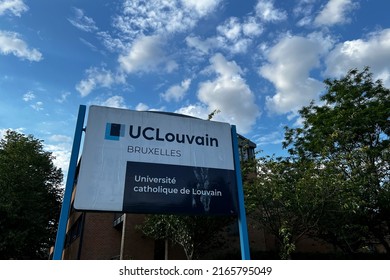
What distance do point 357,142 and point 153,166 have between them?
18169 mm

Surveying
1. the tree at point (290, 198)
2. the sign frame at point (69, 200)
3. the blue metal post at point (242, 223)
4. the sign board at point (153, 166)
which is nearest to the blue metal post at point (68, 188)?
the sign frame at point (69, 200)

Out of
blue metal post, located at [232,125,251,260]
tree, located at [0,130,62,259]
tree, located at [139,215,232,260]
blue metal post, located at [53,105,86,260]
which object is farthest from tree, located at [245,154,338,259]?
tree, located at [0,130,62,259]

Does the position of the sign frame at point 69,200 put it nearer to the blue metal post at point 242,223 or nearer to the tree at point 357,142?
the blue metal post at point 242,223

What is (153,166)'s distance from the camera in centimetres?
562

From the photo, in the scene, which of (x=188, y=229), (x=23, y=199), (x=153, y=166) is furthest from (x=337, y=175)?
(x=23, y=199)

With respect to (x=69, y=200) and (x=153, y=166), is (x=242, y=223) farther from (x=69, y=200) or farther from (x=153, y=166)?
(x=69, y=200)

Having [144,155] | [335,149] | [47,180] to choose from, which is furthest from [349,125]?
[47,180]

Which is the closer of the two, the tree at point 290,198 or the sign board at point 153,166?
the sign board at point 153,166

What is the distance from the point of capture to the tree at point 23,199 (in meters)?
23.2

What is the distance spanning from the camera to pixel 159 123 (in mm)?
6016

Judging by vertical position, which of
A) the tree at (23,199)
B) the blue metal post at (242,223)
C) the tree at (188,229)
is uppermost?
the tree at (23,199)

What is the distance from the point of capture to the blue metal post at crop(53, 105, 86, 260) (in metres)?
4.84

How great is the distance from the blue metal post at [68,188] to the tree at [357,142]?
514 inches
